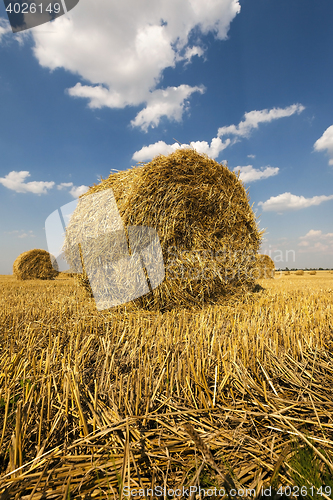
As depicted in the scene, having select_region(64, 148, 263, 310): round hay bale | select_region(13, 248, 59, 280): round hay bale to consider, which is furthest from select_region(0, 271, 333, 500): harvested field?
select_region(13, 248, 59, 280): round hay bale

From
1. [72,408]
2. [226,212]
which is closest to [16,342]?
[72,408]

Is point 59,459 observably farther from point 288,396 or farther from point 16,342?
point 16,342

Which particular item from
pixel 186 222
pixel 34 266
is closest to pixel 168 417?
pixel 186 222

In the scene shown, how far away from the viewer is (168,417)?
1.30m

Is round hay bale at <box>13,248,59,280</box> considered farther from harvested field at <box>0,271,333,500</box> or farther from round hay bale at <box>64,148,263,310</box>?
harvested field at <box>0,271,333,500</box>

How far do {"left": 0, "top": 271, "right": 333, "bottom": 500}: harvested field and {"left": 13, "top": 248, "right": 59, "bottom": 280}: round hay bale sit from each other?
10909 mm

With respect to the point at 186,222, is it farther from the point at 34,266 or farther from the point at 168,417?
the point at 34,266

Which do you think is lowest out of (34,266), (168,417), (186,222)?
(168,417)

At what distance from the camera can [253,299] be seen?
163 inches

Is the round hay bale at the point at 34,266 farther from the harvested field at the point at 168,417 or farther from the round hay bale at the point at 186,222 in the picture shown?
the harvested field at the point at 168,417

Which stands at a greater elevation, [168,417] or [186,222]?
[186,222]

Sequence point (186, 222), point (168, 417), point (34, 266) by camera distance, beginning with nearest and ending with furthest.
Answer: point (168, 417)
point (186, 222)
point (34, 266)

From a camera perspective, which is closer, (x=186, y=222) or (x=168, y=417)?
(x=168, y=417)

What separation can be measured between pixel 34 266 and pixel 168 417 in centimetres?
1267
